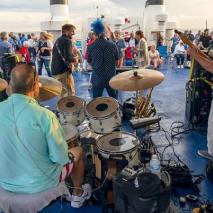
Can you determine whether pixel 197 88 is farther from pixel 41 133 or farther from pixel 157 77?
pixel 41 133

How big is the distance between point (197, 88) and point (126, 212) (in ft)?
9.66

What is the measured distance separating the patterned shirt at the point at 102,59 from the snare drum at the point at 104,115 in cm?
115

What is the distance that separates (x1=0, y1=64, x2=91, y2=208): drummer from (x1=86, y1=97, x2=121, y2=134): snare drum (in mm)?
1393

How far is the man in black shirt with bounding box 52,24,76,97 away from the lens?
16.9ft

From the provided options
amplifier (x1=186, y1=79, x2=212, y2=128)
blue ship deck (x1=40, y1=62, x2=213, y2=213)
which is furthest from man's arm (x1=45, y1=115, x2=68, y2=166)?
amplifier (x1=186, y1=79, x2=212, y2=128)

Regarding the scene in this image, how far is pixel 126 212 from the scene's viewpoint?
2.21 meters

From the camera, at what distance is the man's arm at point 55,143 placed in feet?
6.22

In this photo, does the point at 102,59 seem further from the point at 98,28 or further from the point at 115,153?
the point at 115,153

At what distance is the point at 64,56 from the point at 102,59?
2.97 feet

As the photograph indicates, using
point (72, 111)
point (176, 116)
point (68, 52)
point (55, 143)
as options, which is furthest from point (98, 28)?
point (55, 143)

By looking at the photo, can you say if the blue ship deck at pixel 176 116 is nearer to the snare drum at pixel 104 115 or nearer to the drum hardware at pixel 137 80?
the snare drum at pixel 104 115

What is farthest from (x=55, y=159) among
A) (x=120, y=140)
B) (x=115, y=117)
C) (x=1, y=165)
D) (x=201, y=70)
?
(x=201, y=70)

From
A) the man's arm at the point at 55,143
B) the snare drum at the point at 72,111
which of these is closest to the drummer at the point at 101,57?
the snare drum at the point at 72,111

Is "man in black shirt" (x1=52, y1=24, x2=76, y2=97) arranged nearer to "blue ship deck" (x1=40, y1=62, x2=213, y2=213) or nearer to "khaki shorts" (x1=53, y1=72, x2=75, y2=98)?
"khaki shorts" (x1=53, y1=72, x2=75, y2=98)
